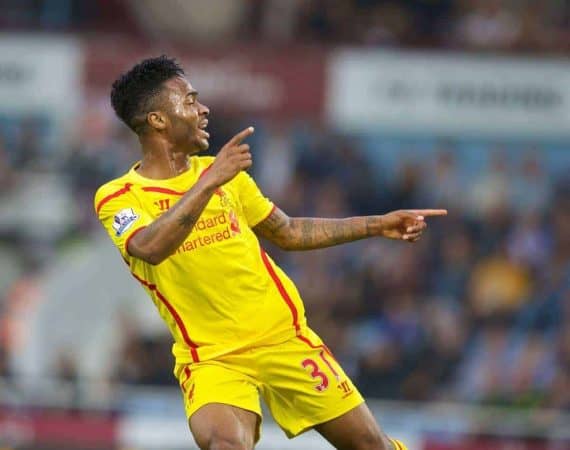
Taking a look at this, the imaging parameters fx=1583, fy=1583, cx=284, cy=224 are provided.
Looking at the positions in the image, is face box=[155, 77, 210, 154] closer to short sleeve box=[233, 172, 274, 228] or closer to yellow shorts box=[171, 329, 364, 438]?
short sleeve box=[233, 172, 274, 228]

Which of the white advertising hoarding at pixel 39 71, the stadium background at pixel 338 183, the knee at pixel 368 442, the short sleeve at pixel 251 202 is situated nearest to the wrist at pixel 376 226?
the short sleeve at pixel 251 202

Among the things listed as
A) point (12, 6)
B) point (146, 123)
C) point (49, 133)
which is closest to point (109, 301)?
point (49, 133)

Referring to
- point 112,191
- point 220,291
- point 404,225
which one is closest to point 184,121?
point 112,191

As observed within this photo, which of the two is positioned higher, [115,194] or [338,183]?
[115,194]

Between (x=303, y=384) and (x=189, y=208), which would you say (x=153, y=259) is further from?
(x=303, y=384)

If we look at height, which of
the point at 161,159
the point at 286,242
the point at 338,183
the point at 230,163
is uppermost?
the point at 230,163

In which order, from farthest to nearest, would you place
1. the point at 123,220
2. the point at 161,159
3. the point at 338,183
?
the point at 338,183 → the point at 161,159 → the point at 123,220

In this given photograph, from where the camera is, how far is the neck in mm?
7488

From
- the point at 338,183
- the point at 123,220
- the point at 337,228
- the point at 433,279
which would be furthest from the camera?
the point at 338,183

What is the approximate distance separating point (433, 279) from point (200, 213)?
363 inches

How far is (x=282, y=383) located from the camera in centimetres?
757

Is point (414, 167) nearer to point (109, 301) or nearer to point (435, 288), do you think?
point (435, 288)

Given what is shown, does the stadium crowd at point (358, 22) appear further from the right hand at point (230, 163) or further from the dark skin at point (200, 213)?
the right hand at point (230, 163)

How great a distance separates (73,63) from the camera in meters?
17.0
